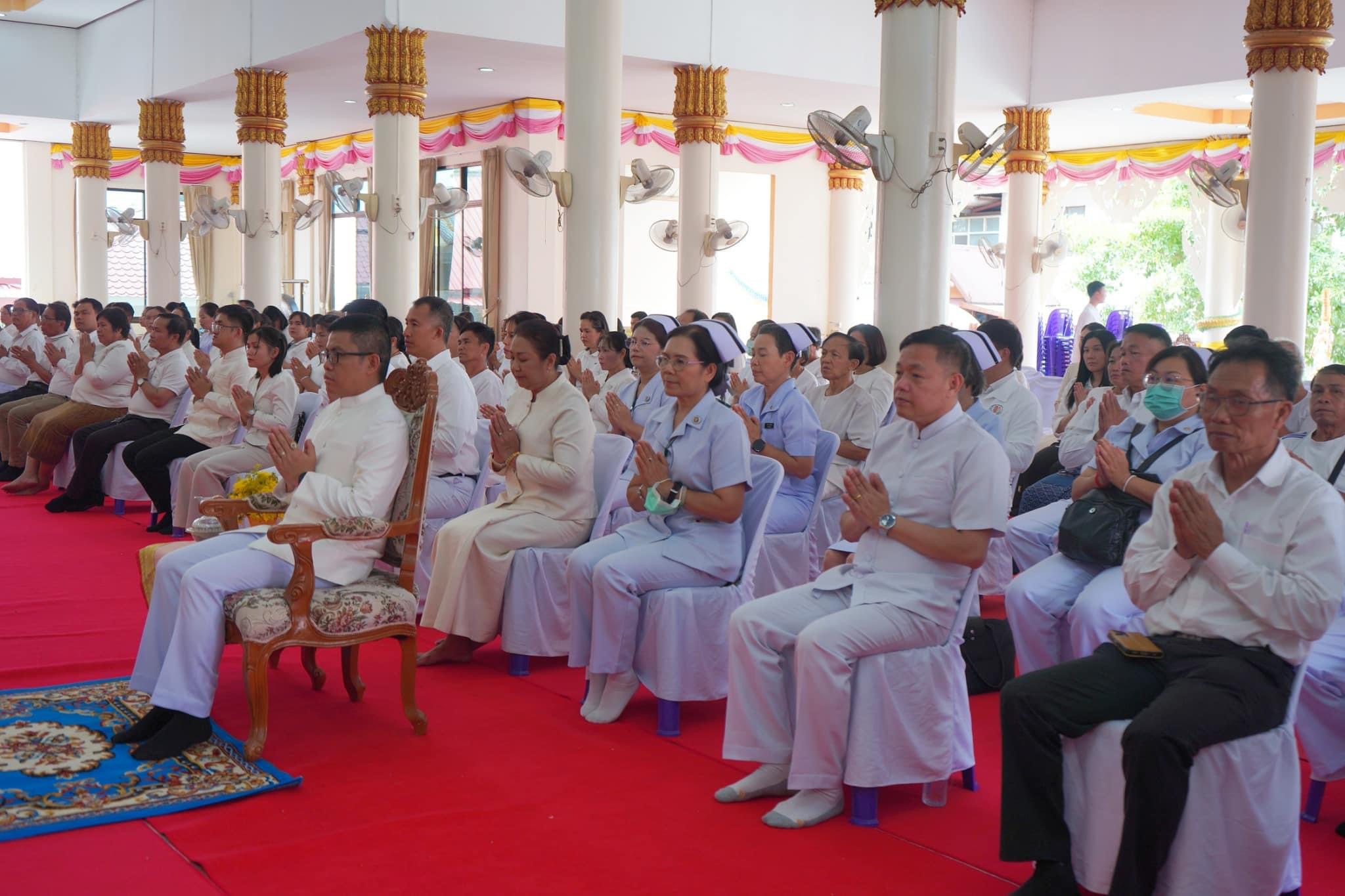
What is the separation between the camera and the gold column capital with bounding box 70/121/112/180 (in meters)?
19.0

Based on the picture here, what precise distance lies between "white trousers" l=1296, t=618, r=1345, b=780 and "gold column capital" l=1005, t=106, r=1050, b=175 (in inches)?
519

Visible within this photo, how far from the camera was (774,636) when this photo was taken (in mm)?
3570

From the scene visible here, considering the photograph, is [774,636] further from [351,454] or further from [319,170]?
[319,170]

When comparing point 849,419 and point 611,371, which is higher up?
point 611,371

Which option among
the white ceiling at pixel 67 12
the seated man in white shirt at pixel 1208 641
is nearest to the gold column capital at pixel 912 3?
the seated man in white shirt at pixel 1208 641

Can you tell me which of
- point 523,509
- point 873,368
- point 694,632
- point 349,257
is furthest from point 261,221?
point 694,632

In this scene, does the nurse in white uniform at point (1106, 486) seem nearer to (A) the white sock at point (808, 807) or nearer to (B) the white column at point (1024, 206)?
(A) the white sock at point (808, 807)

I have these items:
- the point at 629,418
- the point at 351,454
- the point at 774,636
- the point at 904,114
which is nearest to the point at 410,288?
the point at 904,114

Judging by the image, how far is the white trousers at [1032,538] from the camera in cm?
483

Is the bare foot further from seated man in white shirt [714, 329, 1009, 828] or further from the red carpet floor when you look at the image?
seated man in white shirt [714, 329, 1009, 828]

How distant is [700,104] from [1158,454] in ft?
33.6

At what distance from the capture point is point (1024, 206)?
16.1m

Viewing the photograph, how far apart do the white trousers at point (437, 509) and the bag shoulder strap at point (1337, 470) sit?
3497mm

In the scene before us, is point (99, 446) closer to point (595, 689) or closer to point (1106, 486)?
point (595, 689)
